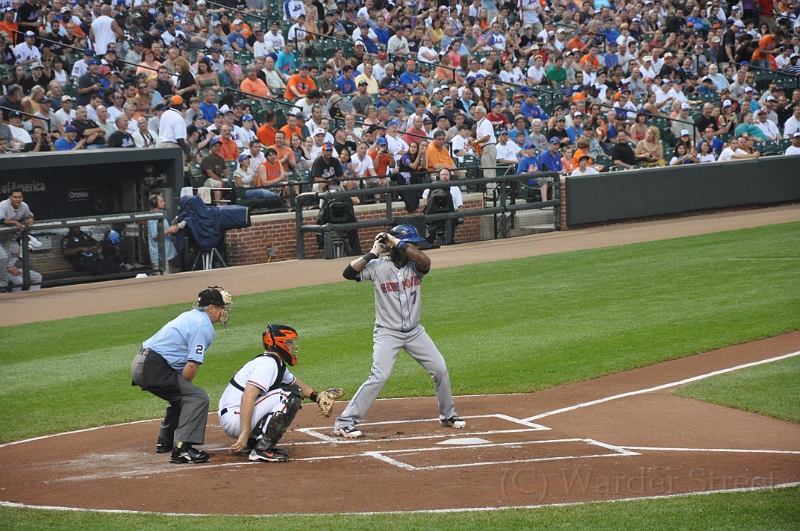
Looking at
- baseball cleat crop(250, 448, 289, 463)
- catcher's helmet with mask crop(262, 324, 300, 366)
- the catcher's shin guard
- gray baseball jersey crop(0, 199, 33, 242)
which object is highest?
gray baseball jersey crop(0, 199, 33, 242)

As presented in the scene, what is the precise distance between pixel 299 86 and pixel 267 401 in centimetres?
1581

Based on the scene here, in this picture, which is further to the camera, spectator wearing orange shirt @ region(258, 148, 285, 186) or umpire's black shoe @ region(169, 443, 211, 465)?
spectator wearing orange shirt @ region(258, 148, 285, 186)

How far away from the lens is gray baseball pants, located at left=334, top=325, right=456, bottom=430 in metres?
8.59

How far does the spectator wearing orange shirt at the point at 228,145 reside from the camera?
19.4 meters

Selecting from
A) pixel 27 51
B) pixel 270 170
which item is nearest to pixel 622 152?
pixel 270 170

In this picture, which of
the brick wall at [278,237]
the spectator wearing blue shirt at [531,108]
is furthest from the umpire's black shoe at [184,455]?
the spectator wearing blue shirt at [531,108]

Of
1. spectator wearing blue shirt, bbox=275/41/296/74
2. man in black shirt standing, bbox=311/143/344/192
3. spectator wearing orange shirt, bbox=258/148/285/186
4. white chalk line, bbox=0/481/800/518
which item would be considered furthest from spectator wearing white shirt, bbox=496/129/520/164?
white chalk line, bbox=0/481/800/518

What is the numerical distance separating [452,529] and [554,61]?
2359 cm

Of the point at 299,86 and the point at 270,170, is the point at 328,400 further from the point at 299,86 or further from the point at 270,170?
the point at 299,86

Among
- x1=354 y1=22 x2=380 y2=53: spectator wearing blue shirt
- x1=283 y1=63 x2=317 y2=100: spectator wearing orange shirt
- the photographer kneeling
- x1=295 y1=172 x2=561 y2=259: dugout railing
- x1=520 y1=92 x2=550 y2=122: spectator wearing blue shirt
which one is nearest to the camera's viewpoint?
x1=295 y1=172 x2=561 y2=259: dugout railing

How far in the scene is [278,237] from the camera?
63.5 feet

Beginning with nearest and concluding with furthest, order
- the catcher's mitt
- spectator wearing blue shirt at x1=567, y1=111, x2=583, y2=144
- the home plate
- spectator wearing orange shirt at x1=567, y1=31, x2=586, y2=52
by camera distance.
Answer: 1. the catcher's mitt
2. the home plate
3. spectator wearing blue shirt at x1=567, y1=111, x2=583, y2=144
4. spectator wearing orange shirt at x1=567, y1=31, x2=586, y2=52

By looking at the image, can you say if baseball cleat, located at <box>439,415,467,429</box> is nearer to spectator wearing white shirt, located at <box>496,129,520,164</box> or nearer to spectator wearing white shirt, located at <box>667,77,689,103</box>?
spectator wearing white shirt, located at <box>496,129,520,164</box>

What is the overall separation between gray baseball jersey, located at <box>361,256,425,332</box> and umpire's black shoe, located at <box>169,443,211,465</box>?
1.93 meters
